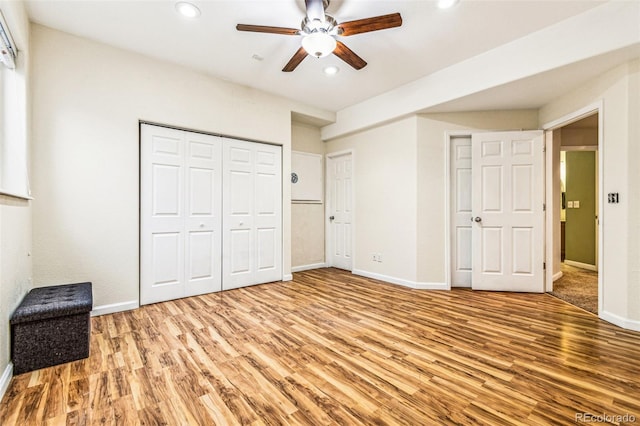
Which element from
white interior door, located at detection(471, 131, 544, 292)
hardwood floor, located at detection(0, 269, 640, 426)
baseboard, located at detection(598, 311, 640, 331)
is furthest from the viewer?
white interior door, located at detection(471, 131, 544, 292)

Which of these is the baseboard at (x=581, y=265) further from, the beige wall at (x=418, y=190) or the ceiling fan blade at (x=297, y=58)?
the ceiling fan blade at (x=297, y=58)

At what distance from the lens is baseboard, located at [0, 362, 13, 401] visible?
1690 millimetres

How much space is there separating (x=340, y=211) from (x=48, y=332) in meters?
4.24

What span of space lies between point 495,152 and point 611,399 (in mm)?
3106

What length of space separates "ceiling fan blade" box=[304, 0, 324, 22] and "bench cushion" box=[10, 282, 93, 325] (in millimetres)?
2846

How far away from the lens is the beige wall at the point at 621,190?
2600mm

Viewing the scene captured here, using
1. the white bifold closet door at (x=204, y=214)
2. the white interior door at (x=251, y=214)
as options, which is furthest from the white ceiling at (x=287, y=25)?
the white interior door at (x=251, y=214)

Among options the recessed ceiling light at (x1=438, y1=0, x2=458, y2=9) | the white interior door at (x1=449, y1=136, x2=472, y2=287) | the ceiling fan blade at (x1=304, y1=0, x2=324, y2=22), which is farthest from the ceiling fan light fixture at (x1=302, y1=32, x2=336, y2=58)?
the white interior door at (x1=449, y1=136, x2=472, y2=287)

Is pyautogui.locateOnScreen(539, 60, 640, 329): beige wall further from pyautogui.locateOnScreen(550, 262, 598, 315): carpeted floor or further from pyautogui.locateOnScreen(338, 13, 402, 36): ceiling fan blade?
pyautogui.locateOnScreen(338, 13, 402, 36): ceiling fan blade

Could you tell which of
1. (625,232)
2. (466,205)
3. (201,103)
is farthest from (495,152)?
(201,103)

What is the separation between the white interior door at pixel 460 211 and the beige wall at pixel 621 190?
4.73ft

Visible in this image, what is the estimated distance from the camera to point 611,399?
1.62 meters

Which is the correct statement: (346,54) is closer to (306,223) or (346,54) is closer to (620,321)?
(306,223)

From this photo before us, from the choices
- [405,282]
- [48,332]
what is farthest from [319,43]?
[405,282]
